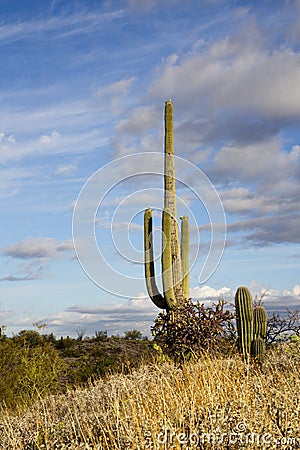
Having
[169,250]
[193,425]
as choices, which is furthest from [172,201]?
[193,425]

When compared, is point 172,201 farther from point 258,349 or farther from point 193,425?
point 193,425

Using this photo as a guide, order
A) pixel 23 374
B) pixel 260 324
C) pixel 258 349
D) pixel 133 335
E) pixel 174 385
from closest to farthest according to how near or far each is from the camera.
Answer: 1. pixel 174 385
2. pixel 258 349
3. pixel 260 324
4. pixel 23 374
5. pixel 133 335

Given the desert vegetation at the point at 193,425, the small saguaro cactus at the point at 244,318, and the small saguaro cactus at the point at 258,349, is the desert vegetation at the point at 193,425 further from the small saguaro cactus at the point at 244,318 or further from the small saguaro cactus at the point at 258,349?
the small saguaro cactus at the point at 244,318

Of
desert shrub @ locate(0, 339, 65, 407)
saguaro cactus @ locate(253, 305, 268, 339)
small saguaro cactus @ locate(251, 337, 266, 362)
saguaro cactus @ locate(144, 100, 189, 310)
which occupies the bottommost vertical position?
desert shrub @ locate(0, 339, 65, 407)

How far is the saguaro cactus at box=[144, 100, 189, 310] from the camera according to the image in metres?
12.7

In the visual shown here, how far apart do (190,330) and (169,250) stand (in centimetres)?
190

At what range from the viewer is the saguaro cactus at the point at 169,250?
41.7 feet

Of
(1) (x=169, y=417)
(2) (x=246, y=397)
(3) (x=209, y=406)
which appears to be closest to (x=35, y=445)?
(1) (x=169, y=417)

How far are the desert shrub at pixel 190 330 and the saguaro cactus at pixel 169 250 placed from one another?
47cm

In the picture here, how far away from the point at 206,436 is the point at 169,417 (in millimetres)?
906

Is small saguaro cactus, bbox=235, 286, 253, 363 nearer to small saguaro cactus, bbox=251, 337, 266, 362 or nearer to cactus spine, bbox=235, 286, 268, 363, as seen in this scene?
cactus spine, bbox=235, 286, 268, 363

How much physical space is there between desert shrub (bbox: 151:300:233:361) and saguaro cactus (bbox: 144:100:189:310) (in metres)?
0.47

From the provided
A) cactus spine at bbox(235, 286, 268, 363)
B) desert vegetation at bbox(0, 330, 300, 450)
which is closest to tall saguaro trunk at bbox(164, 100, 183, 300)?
cactus spine at bbox(235, 286, 268, 363)

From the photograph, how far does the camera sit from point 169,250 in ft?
41.6
